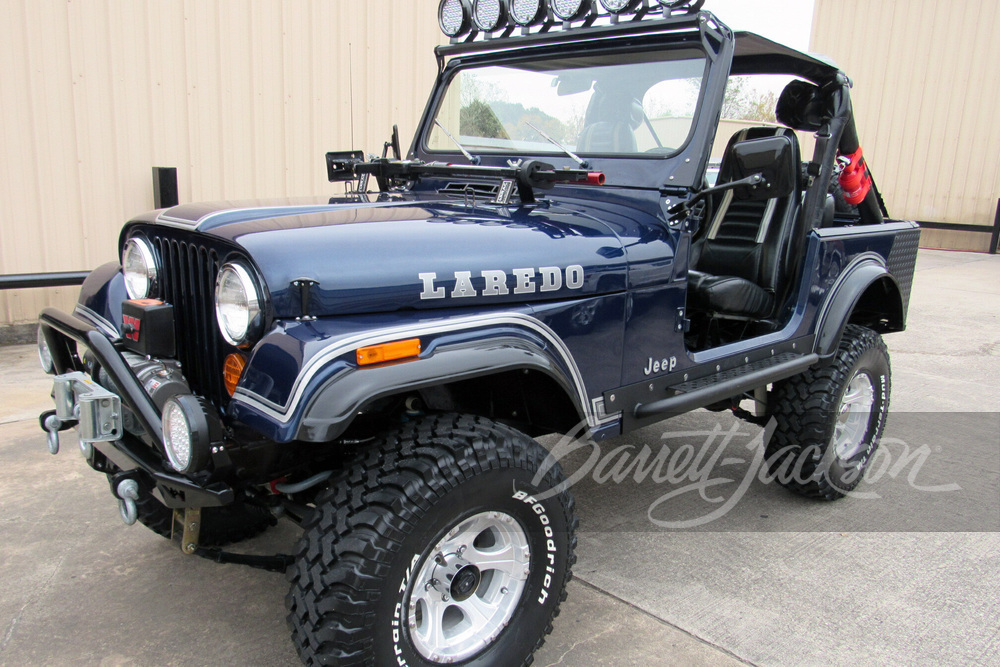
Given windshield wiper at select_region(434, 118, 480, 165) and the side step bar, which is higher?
windshield wiper at select_region(434, 118, 480, 165)

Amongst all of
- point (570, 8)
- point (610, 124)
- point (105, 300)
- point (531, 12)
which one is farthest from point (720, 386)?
point (105, 300)

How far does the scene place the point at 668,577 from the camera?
294 centimetres

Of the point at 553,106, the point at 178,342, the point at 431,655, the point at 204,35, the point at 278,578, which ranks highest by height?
the point at 204,35

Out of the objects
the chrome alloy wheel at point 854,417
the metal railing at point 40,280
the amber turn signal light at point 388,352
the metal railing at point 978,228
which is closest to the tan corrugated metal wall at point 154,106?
the metal railing at point 40,280

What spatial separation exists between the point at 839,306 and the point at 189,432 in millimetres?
2897

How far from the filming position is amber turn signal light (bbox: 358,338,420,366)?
1884mm

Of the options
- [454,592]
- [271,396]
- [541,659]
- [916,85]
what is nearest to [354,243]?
[271,396]

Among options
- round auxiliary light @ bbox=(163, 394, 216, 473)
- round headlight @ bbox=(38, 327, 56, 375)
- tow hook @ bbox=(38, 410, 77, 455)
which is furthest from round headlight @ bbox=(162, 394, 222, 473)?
round headlight @ bbox=(38, 327, 56, 375)

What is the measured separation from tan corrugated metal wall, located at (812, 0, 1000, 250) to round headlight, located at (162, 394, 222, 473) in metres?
15.9

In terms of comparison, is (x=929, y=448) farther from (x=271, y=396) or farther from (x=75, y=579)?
(x=75, y=579)

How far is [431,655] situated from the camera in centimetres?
211

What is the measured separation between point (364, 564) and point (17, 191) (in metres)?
5.46

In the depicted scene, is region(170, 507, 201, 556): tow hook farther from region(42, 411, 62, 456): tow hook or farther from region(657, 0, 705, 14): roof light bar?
region(657, 0, 705, 14): roof light bar

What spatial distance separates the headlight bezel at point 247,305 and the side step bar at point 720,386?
1373 millimetres
